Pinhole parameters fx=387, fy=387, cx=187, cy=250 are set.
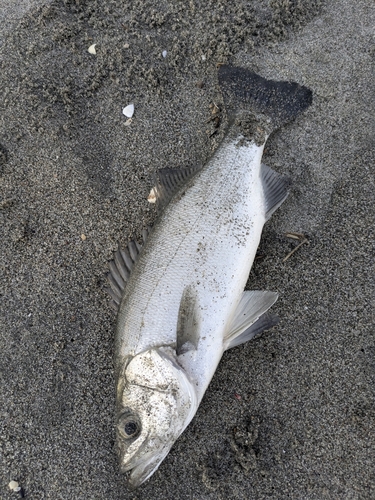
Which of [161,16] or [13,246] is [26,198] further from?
[161,16]

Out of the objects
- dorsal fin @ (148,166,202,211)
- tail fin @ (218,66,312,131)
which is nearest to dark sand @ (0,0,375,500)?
tail fin @ (218,66,312,131)

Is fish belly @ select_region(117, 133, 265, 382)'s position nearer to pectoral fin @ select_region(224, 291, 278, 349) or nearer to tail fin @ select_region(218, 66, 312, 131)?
pectoral fin @ select_region(224, 291, 278, 349)

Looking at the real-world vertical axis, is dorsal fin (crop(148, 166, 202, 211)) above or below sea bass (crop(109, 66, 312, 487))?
above

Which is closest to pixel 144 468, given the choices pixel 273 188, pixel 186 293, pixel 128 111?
pixel 186 293

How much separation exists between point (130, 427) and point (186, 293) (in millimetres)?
904

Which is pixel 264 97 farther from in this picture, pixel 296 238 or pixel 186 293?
pixel 186 293

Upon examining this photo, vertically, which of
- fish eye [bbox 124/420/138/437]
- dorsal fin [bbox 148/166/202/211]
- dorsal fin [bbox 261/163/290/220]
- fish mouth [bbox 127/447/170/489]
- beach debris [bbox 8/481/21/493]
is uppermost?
dorsal fin [bbox 148/166/202/211]

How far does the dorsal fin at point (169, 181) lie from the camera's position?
2863 mm

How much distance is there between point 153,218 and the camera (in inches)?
126

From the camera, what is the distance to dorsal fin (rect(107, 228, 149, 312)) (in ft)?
9.04

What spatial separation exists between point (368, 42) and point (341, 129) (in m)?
0.79

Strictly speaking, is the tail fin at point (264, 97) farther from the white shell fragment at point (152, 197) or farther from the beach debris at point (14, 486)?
the beach debris at point (14, 486)

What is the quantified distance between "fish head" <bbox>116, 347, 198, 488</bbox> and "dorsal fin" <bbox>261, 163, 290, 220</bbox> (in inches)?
51.3

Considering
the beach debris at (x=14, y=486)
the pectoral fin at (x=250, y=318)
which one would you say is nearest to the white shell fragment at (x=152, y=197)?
the pectoral fin at (x=250, y=318)
